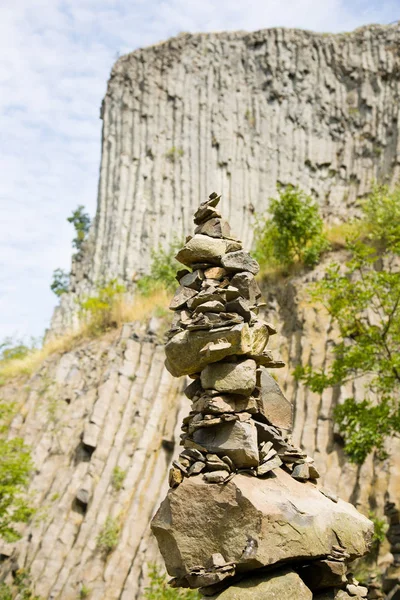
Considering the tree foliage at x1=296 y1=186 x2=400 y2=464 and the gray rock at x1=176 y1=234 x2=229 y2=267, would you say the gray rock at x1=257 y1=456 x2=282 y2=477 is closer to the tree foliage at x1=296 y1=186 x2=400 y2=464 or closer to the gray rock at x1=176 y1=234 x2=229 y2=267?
the gray rock at x1=176 y1=234 x2=229 y2=267

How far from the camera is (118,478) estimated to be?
55.0 feet

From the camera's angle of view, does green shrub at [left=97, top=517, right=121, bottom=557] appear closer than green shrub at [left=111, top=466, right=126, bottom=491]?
Yes

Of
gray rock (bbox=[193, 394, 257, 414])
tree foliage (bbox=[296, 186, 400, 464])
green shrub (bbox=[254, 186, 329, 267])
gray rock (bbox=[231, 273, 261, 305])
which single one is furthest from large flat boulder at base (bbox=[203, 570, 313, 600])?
green shrub (bbox=[254, 186, 329, 267])

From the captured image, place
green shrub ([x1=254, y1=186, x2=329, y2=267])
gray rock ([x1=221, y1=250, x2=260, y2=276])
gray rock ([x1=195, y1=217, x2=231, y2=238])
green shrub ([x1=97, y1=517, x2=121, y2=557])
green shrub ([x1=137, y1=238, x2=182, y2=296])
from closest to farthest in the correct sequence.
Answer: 1. gray rock ([x1=221, y1=250, x2=260, y2=276])
2. gray rock ([x1=195, y1=217, x2=231, y2=238])
3. green shrub ([x1=97, y1=517, x2=121, y2=557])
4. green shrub ([x1=254, y1=186, x2=329, y2=267])
5. green shrub ([x1=137, y1=238, x2=182, y2=296])

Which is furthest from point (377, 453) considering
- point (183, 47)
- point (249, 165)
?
point (183, 47)

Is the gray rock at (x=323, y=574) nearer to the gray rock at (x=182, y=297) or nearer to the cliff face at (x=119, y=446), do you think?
the gray rock at (x=182, y=297)

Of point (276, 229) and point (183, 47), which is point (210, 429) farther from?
point (183, 47)

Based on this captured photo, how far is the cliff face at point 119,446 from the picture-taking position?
48.5 ft

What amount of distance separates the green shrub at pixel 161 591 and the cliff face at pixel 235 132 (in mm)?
16588

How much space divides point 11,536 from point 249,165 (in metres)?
20.3

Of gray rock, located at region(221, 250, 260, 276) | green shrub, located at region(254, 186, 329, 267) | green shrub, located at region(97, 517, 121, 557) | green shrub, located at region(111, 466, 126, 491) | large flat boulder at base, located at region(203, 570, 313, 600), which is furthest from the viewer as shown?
green shrub, located at region(254, 186, 329, 267)

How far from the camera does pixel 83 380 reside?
2116 cm

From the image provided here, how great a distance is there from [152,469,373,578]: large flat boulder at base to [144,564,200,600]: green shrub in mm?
7188

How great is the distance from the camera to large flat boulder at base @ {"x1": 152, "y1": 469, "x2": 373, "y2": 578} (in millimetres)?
5543
